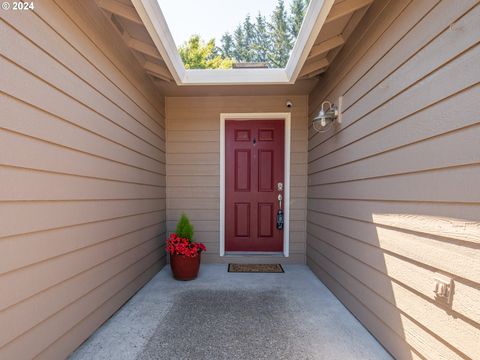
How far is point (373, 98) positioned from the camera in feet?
5.18

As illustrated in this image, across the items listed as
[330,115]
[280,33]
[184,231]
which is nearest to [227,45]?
[280,33]

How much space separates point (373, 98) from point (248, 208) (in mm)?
2001

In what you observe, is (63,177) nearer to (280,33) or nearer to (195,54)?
(195,54)

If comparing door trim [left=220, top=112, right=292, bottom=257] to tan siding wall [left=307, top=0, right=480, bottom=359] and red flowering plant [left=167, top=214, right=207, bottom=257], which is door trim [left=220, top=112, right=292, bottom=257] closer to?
red flowering plant [left=167, top=214, right=207, bottom=257]

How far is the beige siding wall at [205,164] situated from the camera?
10.1 ft

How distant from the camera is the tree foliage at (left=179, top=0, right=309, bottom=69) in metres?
12.7

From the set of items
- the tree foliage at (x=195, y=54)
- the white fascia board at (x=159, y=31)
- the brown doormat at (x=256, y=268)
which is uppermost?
the tree foliage at (x=195, y=54)

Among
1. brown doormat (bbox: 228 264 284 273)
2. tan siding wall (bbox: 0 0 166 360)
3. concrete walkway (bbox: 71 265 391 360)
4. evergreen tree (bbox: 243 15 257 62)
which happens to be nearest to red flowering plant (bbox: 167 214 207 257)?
concrete walkway (bbox: 71 265 391 360)

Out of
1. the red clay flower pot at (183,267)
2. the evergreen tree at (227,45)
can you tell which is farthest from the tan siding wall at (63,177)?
the evergreen tree at (227,45)

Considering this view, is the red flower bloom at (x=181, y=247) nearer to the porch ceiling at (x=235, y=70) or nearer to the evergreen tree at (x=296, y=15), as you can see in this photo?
the porch ceiling at (x=235, y=70)

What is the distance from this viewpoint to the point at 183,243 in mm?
2580

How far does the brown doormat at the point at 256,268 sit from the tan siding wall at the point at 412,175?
950mm

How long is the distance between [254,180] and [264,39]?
13309 mm

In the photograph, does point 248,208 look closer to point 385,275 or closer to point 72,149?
point 385,275
